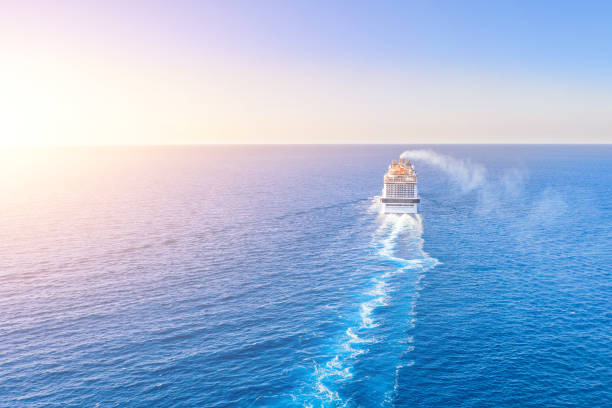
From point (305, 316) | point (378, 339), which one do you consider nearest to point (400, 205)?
point (305, 316)

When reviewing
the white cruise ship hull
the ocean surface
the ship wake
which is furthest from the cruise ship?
the ship wake

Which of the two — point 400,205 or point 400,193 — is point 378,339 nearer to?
point 400,205

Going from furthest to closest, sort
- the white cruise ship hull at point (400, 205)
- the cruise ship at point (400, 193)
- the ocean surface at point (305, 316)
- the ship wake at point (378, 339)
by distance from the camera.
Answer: the cruise ship at point (400, 193) < the white cruise ship hull at point (400, 205) < the ocean surface at point (305, 316) < the ship wake at point (378, 339)

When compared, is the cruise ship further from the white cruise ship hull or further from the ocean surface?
the ocean surface

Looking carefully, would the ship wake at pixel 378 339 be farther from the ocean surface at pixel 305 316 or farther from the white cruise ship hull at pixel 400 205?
the white cruise ship hull at pixel 400 205

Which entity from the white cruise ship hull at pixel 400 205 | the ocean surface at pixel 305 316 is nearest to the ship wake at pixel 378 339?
the ocean surface at pixel 305 316

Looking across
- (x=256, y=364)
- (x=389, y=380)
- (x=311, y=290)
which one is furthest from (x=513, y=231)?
(x=256, y=364)

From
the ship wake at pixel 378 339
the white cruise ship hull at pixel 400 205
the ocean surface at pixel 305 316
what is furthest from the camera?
the white cruise ship hull at pixel 400 205

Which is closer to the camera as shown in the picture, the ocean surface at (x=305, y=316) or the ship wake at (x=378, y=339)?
the ship wake at (x=378, y=339)

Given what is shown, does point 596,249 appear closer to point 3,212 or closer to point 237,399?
point 237,399
